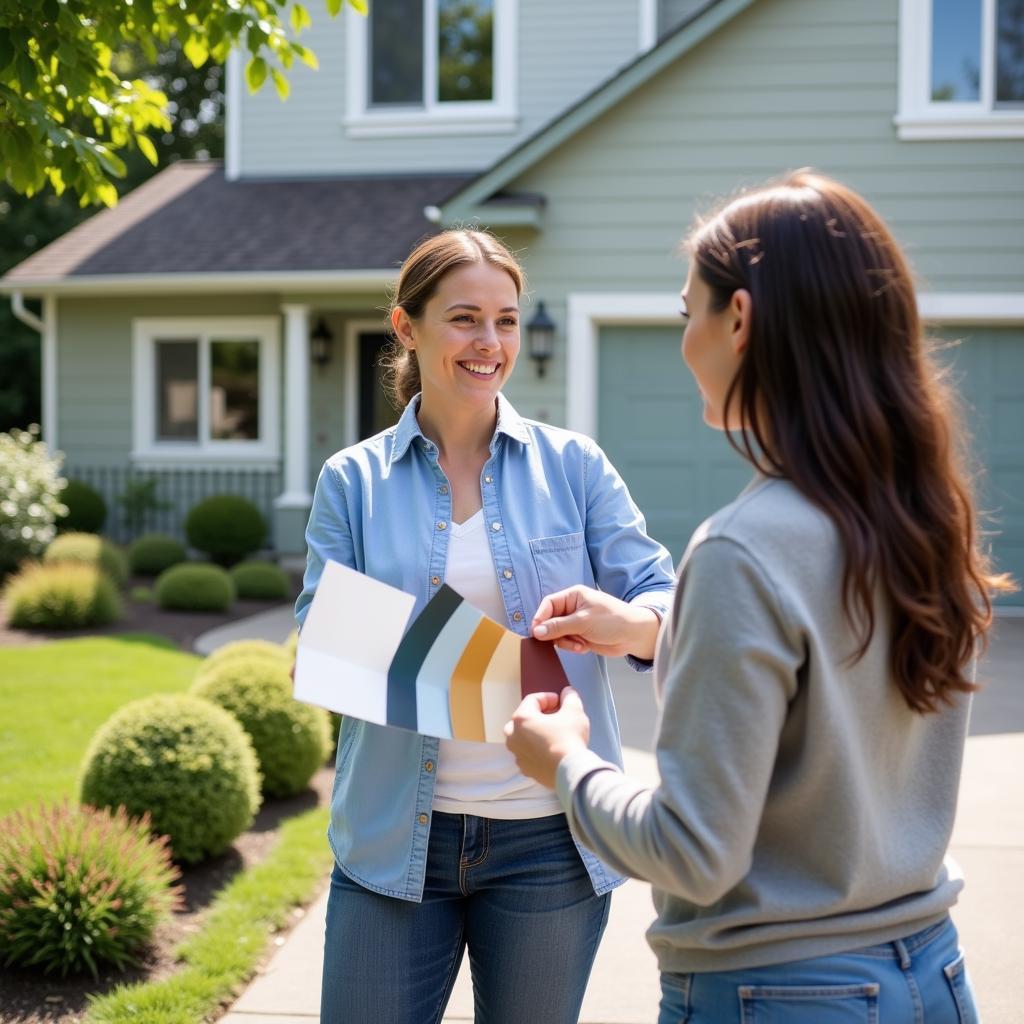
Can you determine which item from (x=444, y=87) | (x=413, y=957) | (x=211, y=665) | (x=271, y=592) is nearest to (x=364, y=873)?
(x=413, y=957)

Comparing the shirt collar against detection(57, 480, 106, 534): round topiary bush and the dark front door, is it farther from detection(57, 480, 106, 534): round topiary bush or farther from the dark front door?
detection(57, 480, 106, 534): round topiary bush

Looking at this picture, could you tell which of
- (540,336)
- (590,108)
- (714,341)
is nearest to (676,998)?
(714,341)

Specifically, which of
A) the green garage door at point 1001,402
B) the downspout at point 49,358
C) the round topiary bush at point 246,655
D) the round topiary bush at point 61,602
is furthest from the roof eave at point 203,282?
the round topiary bush at point 246,655

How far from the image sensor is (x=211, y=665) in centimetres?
608

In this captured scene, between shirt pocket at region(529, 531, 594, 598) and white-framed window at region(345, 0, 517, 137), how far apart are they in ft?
38.5

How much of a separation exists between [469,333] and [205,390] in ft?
41.9

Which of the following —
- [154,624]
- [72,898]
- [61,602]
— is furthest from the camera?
[154,624]

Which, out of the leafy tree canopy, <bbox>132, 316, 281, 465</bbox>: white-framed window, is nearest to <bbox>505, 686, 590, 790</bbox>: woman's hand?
the leafy tree canopy

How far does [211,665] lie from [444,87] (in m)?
9.18

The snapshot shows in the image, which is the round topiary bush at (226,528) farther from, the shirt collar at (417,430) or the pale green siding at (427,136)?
the shirt collar at (417,430)

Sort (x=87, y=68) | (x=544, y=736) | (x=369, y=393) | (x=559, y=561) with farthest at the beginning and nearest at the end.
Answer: (x=369, y=393), (x=87, y=68), (x=559, y=561), (x=544, y=736)

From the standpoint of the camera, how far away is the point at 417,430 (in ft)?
7.57

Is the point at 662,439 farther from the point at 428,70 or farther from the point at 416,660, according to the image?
the point at 416,660

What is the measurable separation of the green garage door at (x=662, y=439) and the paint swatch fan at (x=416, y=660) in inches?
293
